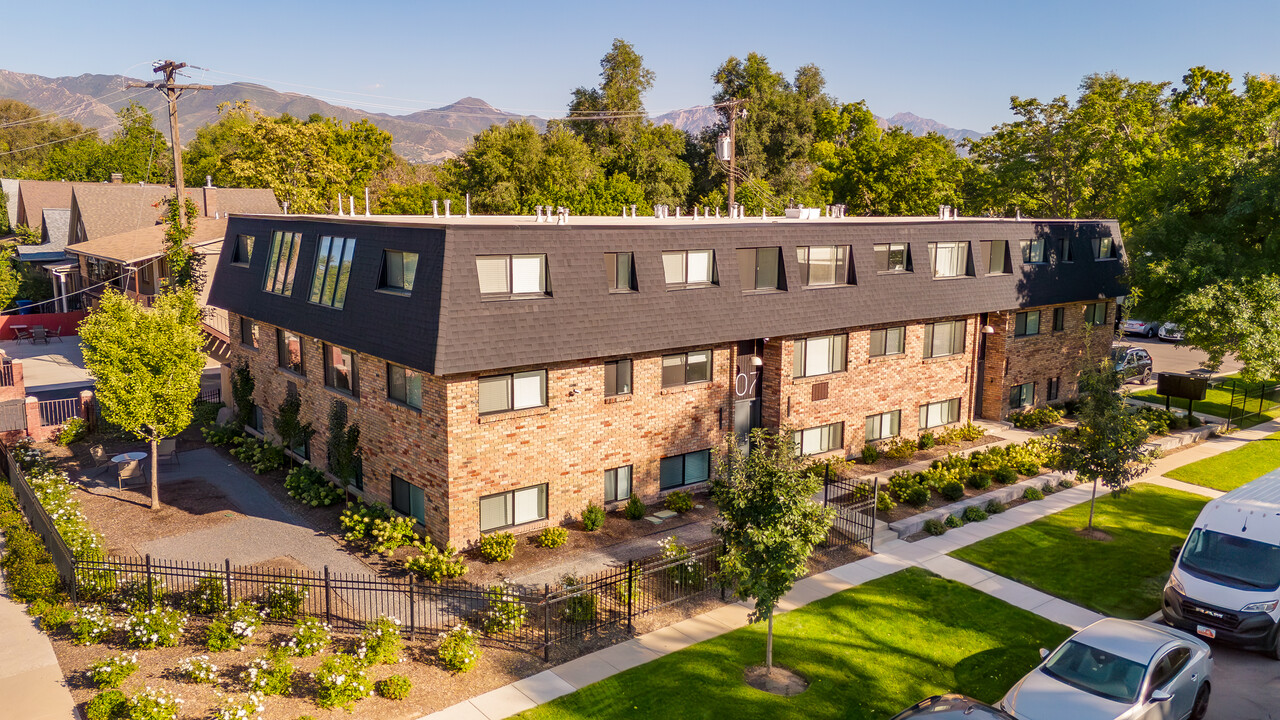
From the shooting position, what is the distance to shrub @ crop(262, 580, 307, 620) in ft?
53.4

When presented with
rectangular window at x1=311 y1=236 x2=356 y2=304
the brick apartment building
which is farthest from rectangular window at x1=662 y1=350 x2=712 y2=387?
rectangular window at x1=311 y1=236 x2=356 y2=304

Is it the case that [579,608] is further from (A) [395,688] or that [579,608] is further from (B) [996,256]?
(B) [996,256]

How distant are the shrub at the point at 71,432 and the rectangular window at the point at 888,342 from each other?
27.4m

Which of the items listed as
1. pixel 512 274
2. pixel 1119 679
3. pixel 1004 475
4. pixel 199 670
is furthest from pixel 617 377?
pixel 1004 475

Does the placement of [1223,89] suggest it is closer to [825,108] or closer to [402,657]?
[825,108]

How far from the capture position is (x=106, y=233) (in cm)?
5047

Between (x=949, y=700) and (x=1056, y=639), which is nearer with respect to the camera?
(x=949, y=700)

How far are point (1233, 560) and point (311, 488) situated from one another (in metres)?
22.2

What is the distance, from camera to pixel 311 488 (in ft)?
75.0

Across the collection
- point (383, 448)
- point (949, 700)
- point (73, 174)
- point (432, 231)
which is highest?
point (73, 174)

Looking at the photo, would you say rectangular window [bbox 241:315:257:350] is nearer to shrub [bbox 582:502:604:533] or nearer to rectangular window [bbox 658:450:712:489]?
shrub [bbox 582:502:604:533]

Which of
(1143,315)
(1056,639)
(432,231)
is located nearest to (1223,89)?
(1143,315)

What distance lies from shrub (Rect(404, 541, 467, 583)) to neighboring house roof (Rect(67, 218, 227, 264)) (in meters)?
25.2

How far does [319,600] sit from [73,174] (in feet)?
305
